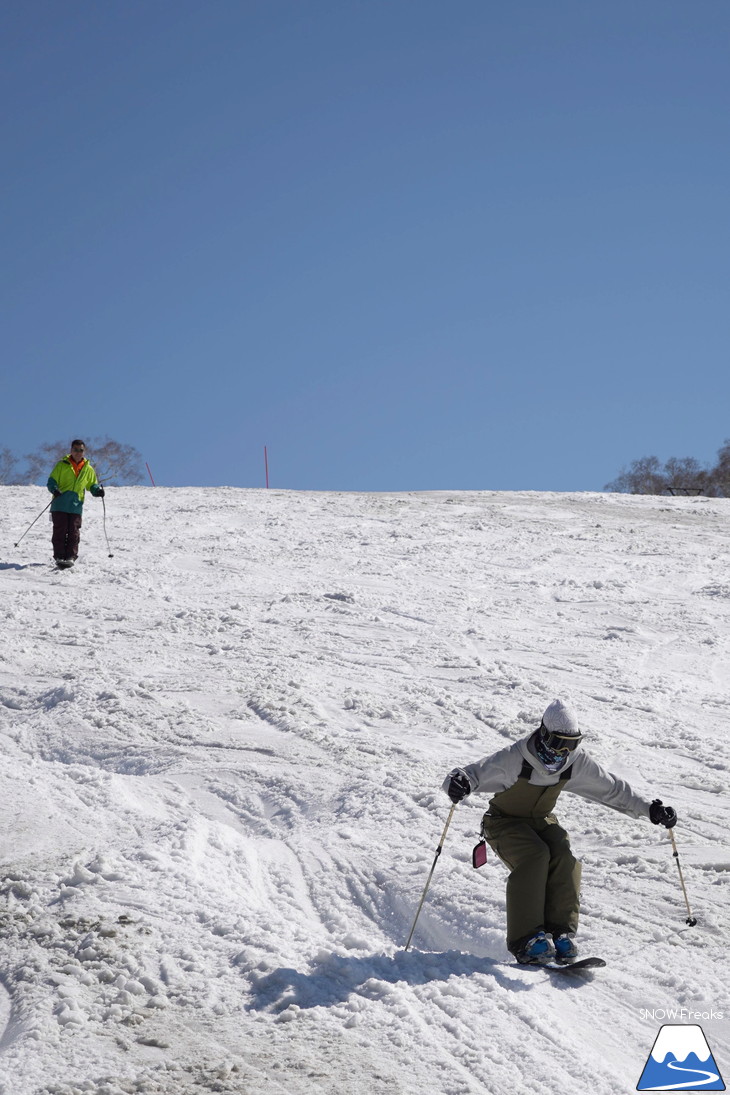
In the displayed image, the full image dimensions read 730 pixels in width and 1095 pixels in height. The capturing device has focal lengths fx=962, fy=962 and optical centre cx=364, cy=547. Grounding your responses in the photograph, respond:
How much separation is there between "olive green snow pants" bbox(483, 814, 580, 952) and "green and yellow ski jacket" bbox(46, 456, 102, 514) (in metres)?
10.4

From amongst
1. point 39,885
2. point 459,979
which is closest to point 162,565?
point 39,885

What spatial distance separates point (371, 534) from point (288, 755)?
10.9 m

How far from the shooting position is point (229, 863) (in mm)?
6230

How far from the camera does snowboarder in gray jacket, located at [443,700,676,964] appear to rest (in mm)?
4938

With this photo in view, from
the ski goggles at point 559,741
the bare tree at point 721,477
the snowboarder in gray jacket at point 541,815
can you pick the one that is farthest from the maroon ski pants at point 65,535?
the bare tree at point 721,477

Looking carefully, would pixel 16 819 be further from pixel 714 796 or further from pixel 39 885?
pixel 714 796

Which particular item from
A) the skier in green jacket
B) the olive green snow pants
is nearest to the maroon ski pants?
the skier in green jacket

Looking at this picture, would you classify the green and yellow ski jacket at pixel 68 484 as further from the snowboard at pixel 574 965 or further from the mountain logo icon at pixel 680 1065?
the mountain logo icon at pixel 680 1065

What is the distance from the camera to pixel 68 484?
46.0 ft

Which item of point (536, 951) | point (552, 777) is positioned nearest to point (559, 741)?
point (552, 777)

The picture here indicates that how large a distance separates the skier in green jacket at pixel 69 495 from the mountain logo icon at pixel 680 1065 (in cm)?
1153

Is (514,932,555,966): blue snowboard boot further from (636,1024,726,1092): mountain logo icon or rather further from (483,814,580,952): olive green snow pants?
(636,1024,726,1092): mountain logo icon

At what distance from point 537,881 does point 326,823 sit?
7.28ft

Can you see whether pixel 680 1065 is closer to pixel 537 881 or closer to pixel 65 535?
pixel 537 881
